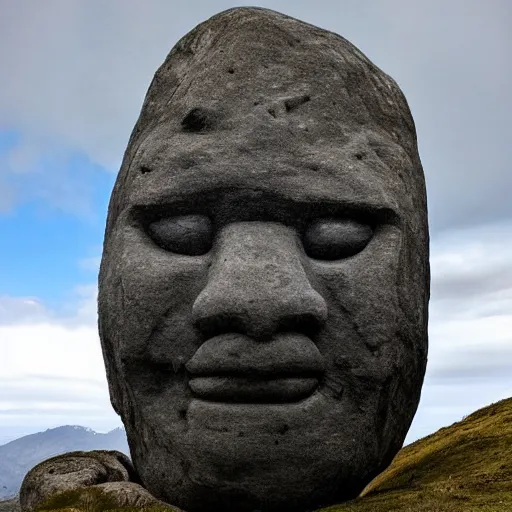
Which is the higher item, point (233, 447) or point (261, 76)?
point (261, 76)

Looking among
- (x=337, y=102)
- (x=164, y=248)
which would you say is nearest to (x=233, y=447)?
(x=164, y=248)

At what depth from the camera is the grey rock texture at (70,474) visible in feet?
49.3

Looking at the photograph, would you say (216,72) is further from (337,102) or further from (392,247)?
(392,247)

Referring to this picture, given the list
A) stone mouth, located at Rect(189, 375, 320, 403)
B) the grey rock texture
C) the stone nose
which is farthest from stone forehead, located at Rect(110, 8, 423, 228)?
the grey rock texture

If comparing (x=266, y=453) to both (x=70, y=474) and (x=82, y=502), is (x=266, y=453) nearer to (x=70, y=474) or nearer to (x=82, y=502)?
(x=82, y=502)

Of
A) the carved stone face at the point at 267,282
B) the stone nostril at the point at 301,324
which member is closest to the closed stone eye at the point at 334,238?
the carved stone face at the point at 267,282

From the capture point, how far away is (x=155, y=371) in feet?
31.9

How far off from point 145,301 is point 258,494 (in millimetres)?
3112

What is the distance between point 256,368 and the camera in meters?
8.70

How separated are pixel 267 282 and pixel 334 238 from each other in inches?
56.2

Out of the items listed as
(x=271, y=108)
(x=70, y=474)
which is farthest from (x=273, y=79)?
(x=70, y=474)

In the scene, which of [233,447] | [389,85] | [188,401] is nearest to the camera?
[233,447]

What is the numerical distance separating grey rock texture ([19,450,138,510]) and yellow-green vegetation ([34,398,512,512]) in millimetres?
1044

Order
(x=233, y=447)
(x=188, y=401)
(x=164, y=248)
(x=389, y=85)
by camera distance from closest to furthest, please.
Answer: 1. (x=233, y=447)
2. (x=188, y=401)
3. (x=164, y=248)
4. (x=389, y=85)
